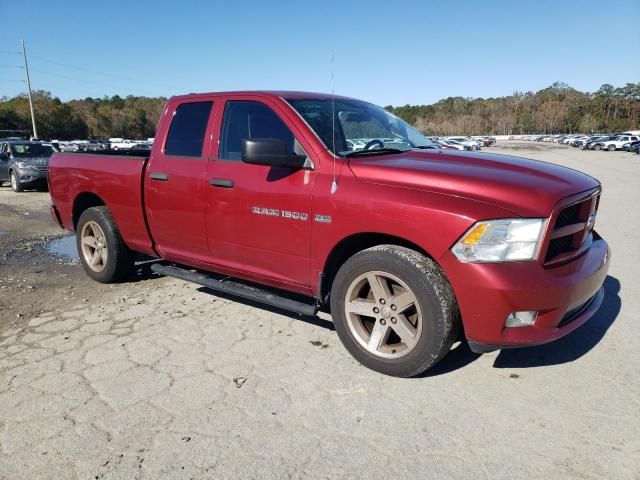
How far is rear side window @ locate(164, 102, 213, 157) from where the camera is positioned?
4344 millimetres

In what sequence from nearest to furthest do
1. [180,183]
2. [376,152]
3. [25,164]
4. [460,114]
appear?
1. [376,152]
2. [180,183]
3. [25,164]
4. [460,114]

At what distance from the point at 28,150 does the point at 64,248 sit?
440 inches

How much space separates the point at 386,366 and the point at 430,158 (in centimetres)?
153

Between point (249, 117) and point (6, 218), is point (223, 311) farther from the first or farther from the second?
point (6, 218)

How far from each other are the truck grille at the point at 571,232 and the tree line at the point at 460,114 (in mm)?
93483

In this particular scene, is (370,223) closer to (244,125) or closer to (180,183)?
(244,125)

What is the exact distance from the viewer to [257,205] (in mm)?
3785

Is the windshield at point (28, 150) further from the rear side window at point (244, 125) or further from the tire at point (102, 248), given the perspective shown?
the rear side window at point (244, 125)

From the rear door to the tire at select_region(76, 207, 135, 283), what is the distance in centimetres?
68

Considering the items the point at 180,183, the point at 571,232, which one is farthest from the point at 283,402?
the point at 180,183

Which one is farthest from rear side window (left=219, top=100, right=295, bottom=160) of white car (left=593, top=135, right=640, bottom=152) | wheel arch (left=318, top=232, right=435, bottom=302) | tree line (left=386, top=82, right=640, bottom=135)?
tree line (left=386, top=82, right=640, bottom=135)

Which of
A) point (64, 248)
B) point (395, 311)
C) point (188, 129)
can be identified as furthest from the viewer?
point (64, 248)

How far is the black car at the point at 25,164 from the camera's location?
15.9m

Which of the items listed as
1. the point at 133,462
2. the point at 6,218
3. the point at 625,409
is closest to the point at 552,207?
the point at 625,409
